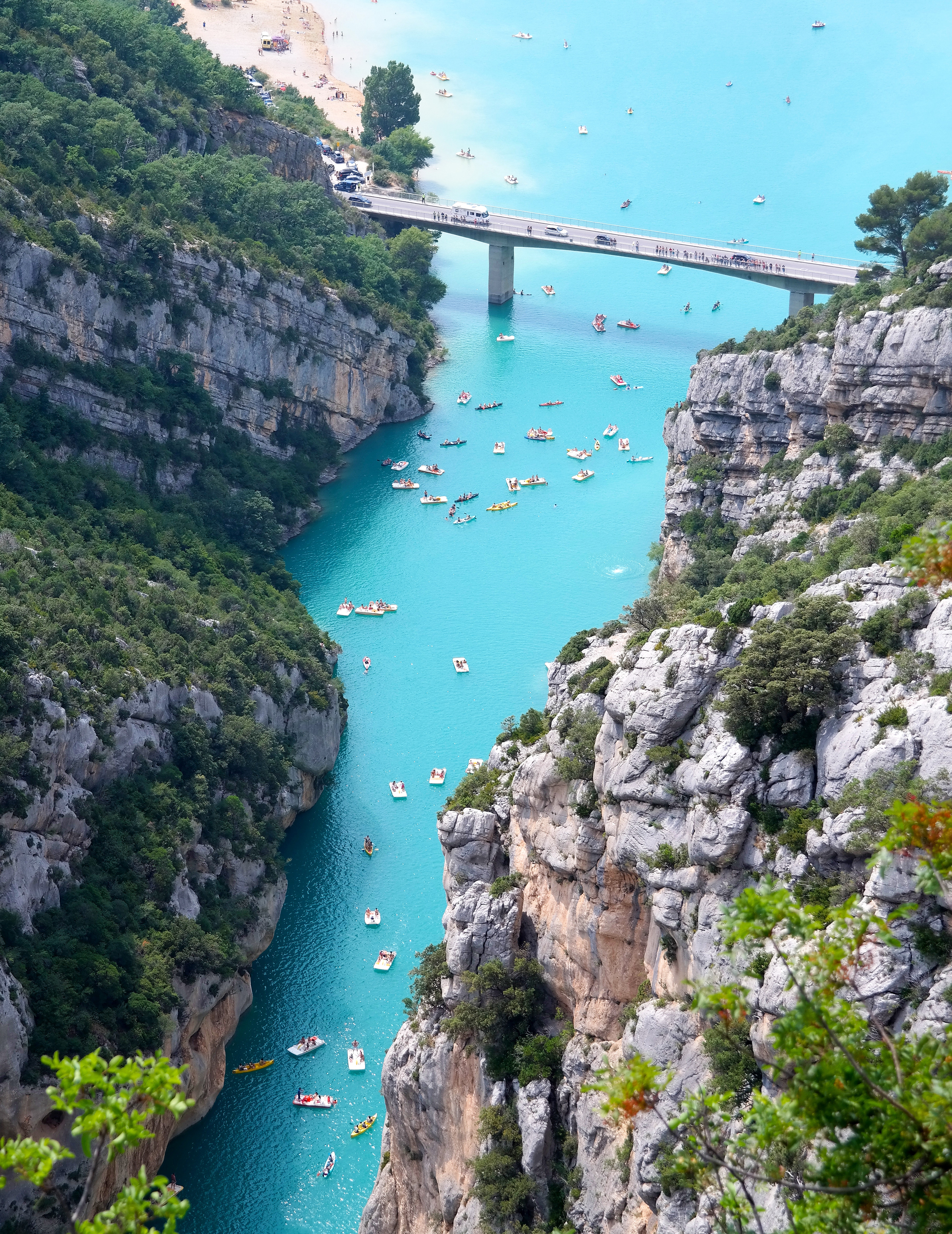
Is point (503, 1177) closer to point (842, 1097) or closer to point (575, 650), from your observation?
point (575, 650)

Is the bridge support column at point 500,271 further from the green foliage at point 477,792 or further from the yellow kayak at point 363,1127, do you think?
the yellow kayak at point 363,1127

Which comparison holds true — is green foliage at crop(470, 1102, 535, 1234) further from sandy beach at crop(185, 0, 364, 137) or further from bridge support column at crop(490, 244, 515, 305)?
sandy beach at crop(185, 0, 364, 137)

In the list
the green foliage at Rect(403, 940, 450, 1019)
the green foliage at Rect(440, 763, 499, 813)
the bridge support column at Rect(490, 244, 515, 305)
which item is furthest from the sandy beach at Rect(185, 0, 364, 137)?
the green foliage at Rect(403, 940, 450, 1019)

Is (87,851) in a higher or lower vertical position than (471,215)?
lower

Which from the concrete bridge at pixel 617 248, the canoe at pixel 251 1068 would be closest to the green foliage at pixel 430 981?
the canoe at pixel 251 1068

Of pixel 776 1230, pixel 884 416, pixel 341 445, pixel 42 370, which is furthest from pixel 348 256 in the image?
pixel 776 1230

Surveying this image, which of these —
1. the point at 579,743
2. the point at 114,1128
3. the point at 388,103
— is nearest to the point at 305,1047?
the point at 579,743

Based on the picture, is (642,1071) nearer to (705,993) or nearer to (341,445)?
(705,993)
